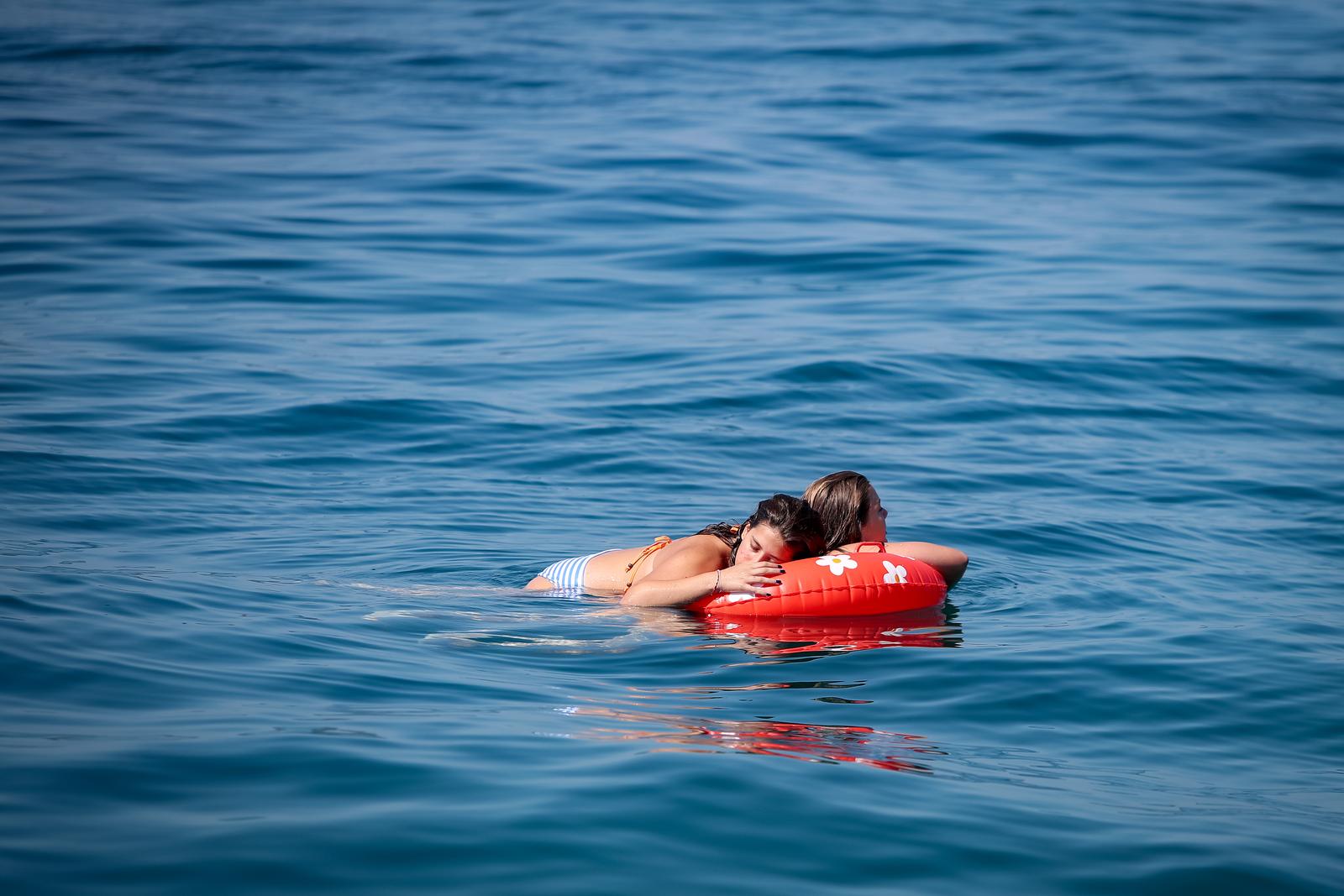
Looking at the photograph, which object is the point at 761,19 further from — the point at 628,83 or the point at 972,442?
the point at 972,442

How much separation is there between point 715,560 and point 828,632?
79 centimetres

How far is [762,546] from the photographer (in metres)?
7.22

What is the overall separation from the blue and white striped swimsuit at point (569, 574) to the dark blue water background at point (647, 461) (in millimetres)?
140

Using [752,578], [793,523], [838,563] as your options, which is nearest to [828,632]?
[838,563]

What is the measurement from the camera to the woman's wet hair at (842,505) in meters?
7.48

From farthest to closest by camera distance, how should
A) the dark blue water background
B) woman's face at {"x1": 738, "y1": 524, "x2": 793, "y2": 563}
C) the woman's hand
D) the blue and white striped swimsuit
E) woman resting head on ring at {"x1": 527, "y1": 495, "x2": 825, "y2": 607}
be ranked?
the blue and white striped swimsuit
woman's face at {"x1": 738, "y1": 524, "x2": 793, "y2": 563}
woman resting head on ring at {"x1": 527, "y1": 495, "x2": 825, "y2": 607}
the woman's hand
the dark blue water background

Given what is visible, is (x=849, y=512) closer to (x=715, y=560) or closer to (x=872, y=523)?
(x=872, y=523)

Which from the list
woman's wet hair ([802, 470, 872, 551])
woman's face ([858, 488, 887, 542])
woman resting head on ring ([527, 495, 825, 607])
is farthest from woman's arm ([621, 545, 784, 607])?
woman's face ([858, 488, 887, 542])

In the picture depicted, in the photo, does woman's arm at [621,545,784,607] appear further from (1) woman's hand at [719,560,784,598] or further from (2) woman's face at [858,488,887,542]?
(2) woman's face at [858,488,887,542]

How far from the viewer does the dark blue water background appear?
4.59 m

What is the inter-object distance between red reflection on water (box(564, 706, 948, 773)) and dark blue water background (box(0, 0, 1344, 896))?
0.03 meters

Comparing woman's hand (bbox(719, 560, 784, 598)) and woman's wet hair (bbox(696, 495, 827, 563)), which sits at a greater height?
woman's wet hair (bbox(696, 495, 827, 563))

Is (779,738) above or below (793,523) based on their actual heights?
below

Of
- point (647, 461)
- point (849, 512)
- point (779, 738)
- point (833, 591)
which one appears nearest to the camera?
point (779, 738)
